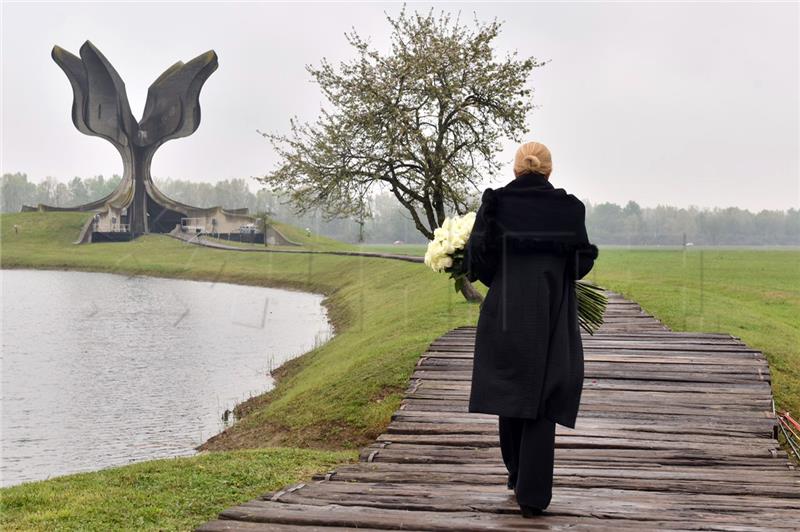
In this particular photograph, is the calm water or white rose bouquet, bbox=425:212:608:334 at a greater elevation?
white rose bouquet, bbox=425:212:608:334

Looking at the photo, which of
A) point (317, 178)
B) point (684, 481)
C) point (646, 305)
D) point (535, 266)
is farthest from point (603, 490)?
point (317, 178)

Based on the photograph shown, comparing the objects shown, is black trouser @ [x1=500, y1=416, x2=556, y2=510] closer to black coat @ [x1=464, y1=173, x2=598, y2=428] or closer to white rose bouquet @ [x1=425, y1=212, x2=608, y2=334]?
black coat @ [x1=464, y1=173, x2=598, y2=428]

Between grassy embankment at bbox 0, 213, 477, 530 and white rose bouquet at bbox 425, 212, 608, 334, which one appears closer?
white rose bouquet at bbox 425, 212, 608, 334

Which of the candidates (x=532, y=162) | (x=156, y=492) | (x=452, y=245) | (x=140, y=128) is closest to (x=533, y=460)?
(x=452, y=245)

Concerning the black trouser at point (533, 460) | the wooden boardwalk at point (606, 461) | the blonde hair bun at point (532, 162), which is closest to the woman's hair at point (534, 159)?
the blonde hair bun at point (532, 162)

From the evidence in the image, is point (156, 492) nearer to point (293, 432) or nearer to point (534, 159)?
point (534, 159)

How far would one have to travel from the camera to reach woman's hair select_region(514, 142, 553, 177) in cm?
621

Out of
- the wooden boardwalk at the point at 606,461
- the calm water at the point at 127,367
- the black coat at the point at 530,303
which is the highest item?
the black coat at the point at 530,303

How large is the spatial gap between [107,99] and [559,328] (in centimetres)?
8824

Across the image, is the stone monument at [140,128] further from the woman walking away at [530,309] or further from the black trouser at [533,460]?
the black trouser at [533,460]

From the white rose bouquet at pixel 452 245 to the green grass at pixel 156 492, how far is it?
282cm

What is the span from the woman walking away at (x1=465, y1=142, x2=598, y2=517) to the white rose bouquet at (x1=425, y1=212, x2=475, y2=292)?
0.54 m

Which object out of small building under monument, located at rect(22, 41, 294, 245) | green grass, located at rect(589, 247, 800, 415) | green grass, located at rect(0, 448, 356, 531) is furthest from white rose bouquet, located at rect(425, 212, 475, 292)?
small building under monument, located at rect(22, 41, 294, 245)

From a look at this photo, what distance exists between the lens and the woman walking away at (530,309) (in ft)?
20.1
